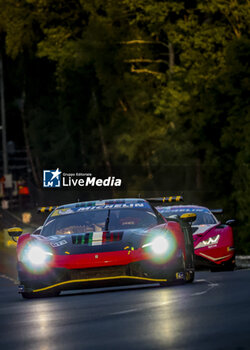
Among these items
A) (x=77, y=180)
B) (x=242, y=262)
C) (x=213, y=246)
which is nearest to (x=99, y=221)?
(x=213, y=246)

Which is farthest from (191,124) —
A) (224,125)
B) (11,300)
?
(11,300)

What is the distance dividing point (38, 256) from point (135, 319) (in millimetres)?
4467

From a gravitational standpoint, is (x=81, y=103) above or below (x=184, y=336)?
above

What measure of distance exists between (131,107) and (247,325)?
53.1m

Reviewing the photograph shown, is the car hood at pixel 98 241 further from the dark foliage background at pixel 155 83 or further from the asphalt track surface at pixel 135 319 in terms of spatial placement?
the dark foliage background at pixel 155 83

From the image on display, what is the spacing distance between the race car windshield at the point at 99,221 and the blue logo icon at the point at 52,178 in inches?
825

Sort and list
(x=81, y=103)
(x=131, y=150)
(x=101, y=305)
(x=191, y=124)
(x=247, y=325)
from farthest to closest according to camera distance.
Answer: (x=81, y=103)
(x=131, y=150)
(x=191, y=124)
(x=101, y=305)
(x=247, y=325)

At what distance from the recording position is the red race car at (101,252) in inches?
595

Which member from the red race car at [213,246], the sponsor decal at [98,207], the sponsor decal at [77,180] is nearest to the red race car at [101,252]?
the sponsor decal at [98,207]

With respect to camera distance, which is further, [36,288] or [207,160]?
[207,160]

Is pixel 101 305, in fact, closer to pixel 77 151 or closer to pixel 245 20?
pixel 245 20

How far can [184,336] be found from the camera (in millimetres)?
9586

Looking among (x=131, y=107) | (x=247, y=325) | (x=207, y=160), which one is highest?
(x=131, y=107)

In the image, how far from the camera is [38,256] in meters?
15.6
